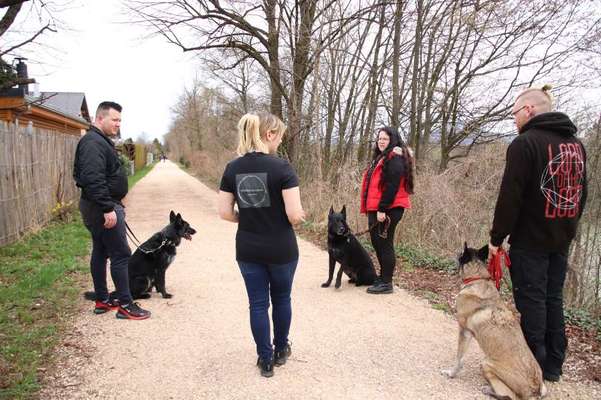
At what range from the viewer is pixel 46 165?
9.46 m

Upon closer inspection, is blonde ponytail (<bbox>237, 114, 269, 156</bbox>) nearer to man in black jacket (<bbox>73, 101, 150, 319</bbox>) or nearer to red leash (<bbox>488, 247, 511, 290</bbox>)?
man in black jacket (<bbox>73, 101, 150, 319</bbox>)

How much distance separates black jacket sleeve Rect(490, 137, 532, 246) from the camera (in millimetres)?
2854

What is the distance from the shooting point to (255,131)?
2.83m

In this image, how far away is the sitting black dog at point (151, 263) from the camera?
4926 mm

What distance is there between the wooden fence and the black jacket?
441 centimetres

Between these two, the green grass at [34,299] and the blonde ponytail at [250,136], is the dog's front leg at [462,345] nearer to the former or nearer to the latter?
the blonde ponytail at [250,136]

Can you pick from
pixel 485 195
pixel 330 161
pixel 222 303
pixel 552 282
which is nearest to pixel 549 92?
pixel 552 282

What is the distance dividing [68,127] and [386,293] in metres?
20.7

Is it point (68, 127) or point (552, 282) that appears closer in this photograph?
point (552, 282)

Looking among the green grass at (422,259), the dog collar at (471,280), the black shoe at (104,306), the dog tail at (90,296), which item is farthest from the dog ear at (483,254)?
the dog tail at (90,296)

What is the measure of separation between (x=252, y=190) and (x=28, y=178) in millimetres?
7618

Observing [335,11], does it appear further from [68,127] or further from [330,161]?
[68,127]

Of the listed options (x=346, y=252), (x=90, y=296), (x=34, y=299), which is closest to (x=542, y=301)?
(x=346, y=252)

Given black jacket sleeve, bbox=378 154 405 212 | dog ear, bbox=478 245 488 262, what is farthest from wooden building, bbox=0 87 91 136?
dog ear, bbox=478 245 488 262
